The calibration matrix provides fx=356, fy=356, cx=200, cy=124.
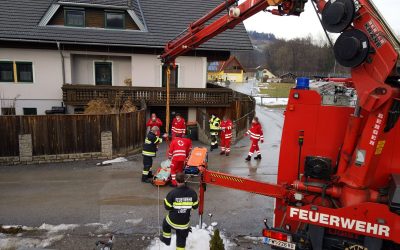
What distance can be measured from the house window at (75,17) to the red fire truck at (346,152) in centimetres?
1818

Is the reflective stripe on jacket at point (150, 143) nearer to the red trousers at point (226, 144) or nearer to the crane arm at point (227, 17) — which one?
the crane arm at point (227, 17)

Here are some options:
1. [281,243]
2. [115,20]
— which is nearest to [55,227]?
[281,243]

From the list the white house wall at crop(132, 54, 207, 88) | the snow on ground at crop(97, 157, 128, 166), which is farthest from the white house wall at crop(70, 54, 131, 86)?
the snow on ground at crop(97, 157, 128, 166)

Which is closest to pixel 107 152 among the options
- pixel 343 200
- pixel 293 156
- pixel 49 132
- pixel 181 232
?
pixel 49 132

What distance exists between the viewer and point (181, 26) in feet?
76.4

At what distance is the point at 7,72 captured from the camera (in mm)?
Answer: 21109

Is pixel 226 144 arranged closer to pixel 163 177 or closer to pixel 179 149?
pixel 163 177

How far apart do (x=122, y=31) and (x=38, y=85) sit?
601 centimetres

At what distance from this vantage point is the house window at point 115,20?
22250mm

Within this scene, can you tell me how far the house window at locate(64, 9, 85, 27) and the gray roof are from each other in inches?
18.2

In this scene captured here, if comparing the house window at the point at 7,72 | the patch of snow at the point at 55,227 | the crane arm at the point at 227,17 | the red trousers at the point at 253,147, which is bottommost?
the patch of snow at the point at 55,227

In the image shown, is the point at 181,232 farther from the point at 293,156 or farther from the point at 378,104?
the point at 378,104

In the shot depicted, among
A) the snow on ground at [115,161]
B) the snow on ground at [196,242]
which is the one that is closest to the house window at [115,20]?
the snow on ground at [115,161]

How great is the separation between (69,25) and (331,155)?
64.5 feet
